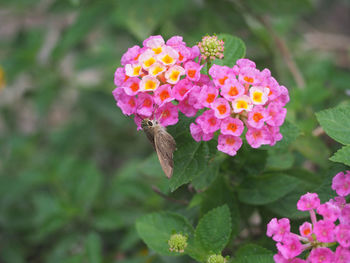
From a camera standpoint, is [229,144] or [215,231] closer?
[229,144]

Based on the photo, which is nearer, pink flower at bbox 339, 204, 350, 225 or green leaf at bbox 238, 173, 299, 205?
pink flower at bbox 339, 204, 350, 225

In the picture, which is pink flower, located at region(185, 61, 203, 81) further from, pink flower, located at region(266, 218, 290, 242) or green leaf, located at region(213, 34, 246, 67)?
pink flower, located at region(266, 218, 290, 242)

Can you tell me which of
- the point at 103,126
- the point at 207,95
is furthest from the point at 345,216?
the point at 103,126

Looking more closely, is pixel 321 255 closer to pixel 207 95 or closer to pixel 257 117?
pixel 257 117

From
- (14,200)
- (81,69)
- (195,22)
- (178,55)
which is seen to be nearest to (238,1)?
(195,22)

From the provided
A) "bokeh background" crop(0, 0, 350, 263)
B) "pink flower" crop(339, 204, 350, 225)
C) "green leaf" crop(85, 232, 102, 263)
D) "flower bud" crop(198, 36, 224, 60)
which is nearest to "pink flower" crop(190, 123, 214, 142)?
"flower bud" crop(198, 36, 224, 60)

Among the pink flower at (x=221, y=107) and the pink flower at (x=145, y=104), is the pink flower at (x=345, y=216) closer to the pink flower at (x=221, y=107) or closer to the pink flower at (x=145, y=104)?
the pink flower at (x=221, y=107)

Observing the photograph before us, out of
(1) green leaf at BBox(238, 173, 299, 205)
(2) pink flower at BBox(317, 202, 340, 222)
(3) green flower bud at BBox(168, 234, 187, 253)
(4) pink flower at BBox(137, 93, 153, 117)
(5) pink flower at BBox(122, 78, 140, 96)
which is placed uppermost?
(5) pink flower at BBox(122, 78, 140, 96)
